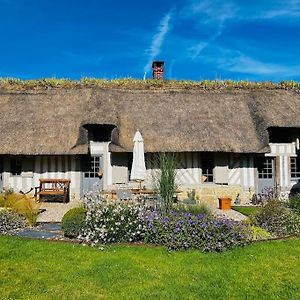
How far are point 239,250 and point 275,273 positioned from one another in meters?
1.19

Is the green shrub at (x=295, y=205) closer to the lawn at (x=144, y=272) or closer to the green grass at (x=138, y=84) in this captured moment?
the lawn at (x=144, y=272)

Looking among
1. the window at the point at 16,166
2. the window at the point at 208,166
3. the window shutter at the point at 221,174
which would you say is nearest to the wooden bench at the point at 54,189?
the window at the point at 16,166

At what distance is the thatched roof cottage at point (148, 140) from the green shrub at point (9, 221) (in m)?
5.91

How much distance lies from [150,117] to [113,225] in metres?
9.98

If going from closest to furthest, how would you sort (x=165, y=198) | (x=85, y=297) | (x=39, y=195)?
(x=85, y=297), (x=165, y=198), (x=39, y=195)

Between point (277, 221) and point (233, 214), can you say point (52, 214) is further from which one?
point (277, 221)

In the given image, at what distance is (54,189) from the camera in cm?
1588

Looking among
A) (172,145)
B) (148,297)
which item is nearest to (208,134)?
(172,145)

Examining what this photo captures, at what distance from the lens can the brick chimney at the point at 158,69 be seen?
2097cm

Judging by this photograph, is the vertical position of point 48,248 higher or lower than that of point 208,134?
lower

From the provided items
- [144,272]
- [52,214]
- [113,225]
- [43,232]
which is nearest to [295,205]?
[113,225]

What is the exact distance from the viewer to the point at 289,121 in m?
17.0

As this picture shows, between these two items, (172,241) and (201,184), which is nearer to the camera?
(172,241)

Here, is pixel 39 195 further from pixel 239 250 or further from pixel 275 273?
pixel 275 273
